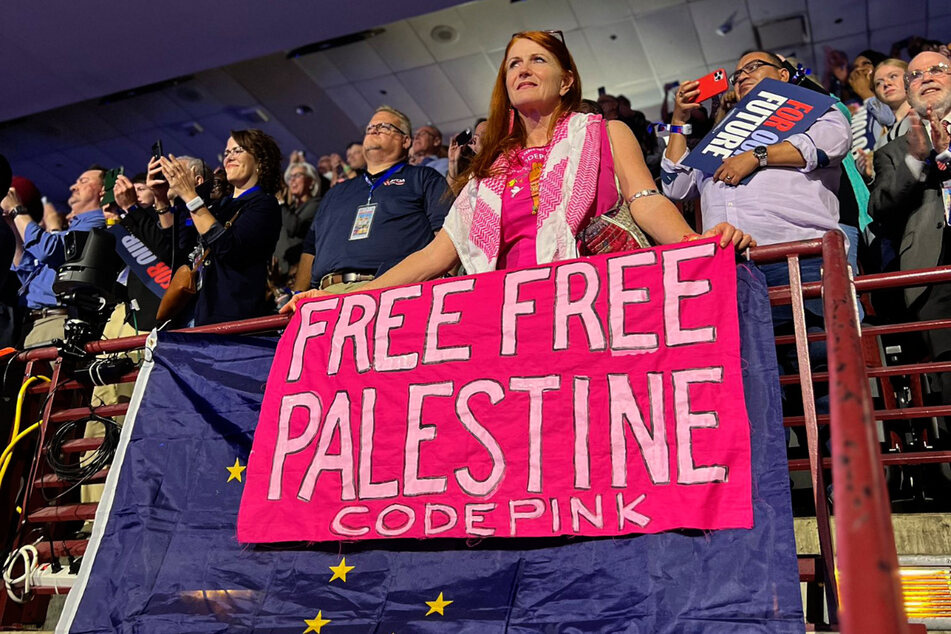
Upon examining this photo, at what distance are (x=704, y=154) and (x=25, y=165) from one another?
1252cm

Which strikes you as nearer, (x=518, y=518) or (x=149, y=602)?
(x=518, y=518)

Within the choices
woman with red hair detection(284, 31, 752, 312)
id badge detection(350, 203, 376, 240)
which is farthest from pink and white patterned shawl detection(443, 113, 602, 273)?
id badge detection(350, 203, 376, 240)

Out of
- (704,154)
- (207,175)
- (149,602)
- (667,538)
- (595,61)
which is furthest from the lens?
(595,61)

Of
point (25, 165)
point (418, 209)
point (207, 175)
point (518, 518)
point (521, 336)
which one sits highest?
point (25, 165)

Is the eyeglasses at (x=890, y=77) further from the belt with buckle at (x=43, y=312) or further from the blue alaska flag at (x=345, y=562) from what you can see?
the belt with buckle at (x=43, y=312)


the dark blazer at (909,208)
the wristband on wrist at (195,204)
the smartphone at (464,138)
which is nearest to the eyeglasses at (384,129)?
the smartphone at (464,138)

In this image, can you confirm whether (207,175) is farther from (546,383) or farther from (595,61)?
(595,61)

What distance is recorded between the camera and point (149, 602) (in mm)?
2881

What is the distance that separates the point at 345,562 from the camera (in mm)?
2727

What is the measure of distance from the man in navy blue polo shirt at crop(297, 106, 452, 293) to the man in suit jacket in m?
2.10

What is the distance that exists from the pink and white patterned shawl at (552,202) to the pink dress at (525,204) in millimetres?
27

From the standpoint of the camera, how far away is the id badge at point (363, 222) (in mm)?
4293

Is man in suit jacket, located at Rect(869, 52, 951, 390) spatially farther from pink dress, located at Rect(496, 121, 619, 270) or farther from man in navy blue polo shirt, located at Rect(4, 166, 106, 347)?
man in navy blue polo shirt, located at Rect(4, 166, 106, 347)

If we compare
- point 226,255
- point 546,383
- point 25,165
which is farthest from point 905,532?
point 25,165
